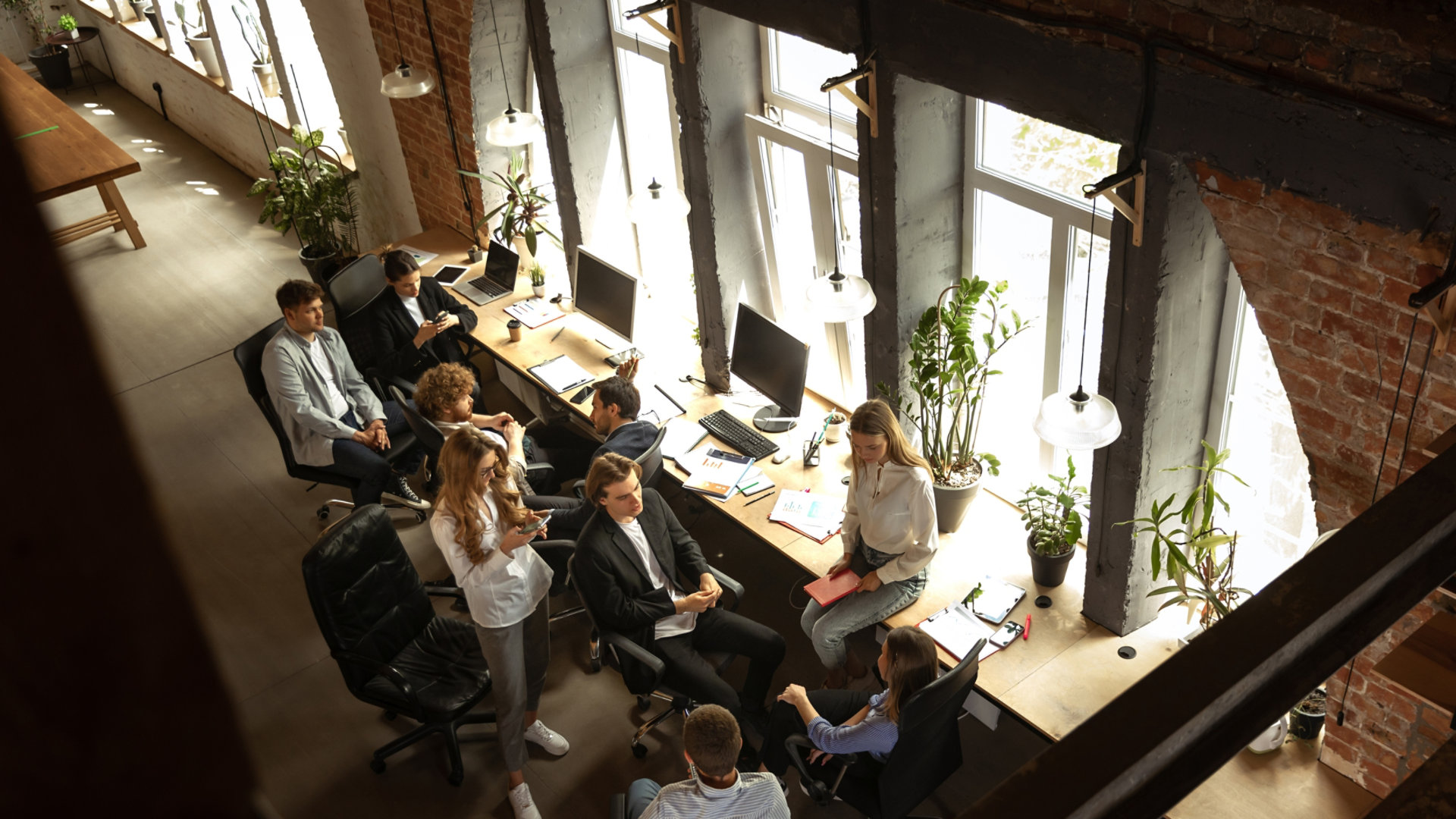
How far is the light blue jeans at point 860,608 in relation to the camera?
4988 millimetres

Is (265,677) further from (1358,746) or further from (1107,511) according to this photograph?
(1358,746)

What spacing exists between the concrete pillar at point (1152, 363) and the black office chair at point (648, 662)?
1651 mm

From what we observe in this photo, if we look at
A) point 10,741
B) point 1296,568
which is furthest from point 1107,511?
point 10,741

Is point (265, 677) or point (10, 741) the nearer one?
point (10, 741)

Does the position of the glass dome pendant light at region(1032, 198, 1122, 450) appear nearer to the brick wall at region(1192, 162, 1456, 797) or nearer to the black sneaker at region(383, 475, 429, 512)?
the brick wall at region(1192, 162, 1456, 797)

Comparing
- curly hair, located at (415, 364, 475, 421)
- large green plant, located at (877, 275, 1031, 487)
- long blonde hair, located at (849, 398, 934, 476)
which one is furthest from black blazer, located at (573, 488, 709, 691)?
curly hair, located at (415, 364, 475, 421)

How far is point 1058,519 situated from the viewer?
4980mm

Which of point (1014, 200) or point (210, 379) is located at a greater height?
point (1014, 200)

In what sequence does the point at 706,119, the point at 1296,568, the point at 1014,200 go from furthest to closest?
the point at 706,119 → the point at 1014,200 → the point at 1296,568

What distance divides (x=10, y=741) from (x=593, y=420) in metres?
5.77

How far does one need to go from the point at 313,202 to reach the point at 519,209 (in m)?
2.13

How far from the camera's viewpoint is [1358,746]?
415 cm

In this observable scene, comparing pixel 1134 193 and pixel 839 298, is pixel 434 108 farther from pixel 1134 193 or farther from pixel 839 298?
pixel 1134 193

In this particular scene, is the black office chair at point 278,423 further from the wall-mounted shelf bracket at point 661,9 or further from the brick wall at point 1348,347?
the brick wall at point 1348,347
